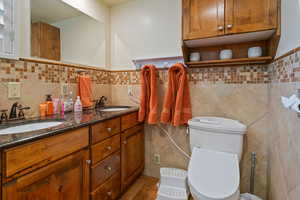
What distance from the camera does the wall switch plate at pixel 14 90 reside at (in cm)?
106

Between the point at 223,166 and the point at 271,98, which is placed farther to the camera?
the point at 271,98

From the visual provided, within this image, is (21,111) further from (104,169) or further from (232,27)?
(232,27)

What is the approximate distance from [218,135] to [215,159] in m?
0.20

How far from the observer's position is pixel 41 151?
760 millimetres

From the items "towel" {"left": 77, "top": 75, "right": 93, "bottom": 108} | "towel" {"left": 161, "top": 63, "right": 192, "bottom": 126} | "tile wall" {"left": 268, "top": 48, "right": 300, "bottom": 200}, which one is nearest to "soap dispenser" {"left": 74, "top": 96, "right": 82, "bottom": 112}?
"towel" {"left": 77, "top": 75, "right": 93, "bottom": 108}

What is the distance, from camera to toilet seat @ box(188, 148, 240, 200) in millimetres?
957

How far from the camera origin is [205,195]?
37.2 inches

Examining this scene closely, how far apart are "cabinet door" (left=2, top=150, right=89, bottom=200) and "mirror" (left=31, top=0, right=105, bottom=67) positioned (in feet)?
3.01

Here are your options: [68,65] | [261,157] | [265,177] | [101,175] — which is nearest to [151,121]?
[101,175]

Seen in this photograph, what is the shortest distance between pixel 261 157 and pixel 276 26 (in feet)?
3.75

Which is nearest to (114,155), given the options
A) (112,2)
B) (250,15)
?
(250,15)

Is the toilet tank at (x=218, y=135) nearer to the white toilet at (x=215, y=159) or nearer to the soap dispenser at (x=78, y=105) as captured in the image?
the white toilet at (x=215, y=159)

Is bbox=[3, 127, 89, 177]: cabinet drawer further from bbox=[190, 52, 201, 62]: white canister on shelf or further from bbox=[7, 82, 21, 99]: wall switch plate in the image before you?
bbox=[190, 52, 201, 62]: white canister on shelf

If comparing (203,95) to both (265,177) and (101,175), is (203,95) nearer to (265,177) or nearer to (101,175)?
(265,177)
